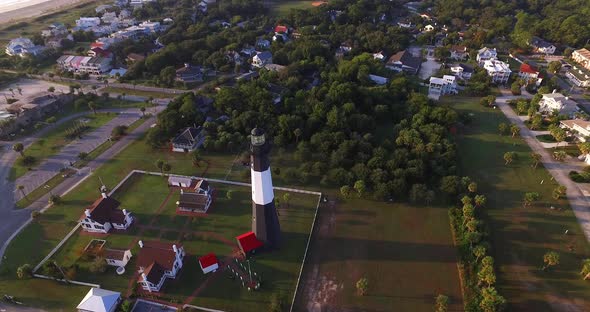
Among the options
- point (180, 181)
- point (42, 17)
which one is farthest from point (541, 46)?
point (42, 17)

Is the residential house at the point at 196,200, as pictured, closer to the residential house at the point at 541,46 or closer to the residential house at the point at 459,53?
the residential house at the point at 459,53

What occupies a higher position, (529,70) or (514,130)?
(529,70)

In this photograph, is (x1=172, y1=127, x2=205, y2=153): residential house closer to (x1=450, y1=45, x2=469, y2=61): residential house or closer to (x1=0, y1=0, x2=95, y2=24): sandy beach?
(x1=450, y1=45, x2=469, y2=61): residential house

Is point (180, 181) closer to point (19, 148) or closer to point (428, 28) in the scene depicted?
point (19, 148)

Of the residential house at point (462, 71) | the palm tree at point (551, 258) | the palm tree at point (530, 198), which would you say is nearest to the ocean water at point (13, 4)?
the residential house at point (462, 71)

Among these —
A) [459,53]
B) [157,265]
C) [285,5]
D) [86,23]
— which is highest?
[86,23]
